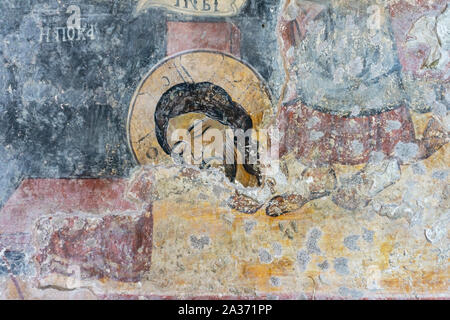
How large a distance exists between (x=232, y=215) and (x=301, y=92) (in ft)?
3.40

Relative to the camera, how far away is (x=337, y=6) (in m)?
3.84

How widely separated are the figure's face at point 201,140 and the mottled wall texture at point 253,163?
1cm

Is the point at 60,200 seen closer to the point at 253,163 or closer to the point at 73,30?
the point at 73,30

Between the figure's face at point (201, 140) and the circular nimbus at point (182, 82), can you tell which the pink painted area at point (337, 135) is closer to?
the circular nimbus at point (182, 82)

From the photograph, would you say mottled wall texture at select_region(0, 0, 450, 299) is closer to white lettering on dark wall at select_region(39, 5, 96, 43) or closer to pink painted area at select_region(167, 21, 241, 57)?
pink painted area at select_region(167, 21, 241, 57)

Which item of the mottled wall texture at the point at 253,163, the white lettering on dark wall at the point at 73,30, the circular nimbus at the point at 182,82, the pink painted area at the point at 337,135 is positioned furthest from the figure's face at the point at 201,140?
the white lettering on dark wall at the point at 73,30

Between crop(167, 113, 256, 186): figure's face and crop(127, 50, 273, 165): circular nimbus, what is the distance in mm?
133

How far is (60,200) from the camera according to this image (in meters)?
3.85

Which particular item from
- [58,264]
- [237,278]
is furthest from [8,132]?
[237,278]

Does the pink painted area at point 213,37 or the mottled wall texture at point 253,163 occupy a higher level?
the pink painted area at point 213,37

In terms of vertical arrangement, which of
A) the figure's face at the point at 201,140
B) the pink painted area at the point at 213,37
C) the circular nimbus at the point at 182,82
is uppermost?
the pink painted area at the point at 213,37

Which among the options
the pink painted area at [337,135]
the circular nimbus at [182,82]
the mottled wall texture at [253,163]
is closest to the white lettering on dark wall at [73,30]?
the mottled wall texture at [253,163]

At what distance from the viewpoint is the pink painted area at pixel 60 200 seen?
3.84 m

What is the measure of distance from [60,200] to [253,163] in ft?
4.74
